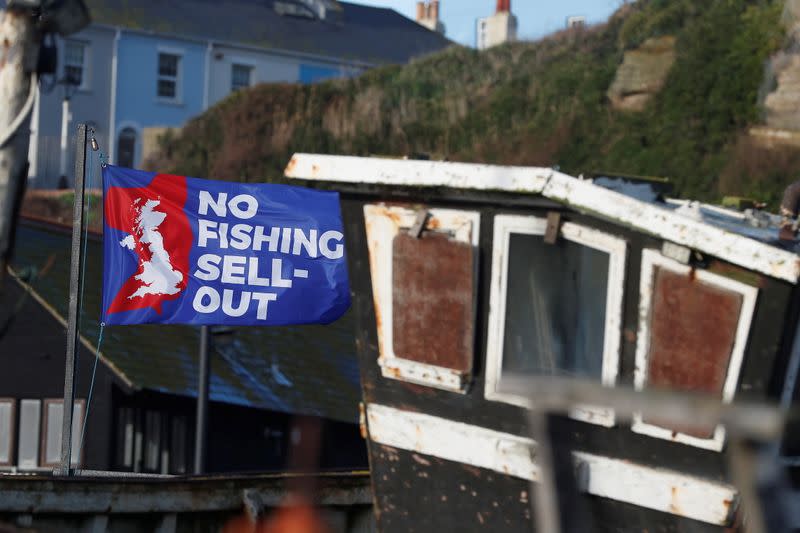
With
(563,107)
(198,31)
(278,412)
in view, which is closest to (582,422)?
(278,412)

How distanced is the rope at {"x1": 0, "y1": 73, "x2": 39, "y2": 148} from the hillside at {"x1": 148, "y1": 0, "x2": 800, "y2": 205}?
49.0 ft

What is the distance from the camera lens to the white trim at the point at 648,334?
18.7 ft

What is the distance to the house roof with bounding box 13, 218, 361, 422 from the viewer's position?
14844mm

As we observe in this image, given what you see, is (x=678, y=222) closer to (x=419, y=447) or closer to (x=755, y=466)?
(x=419, y=447)

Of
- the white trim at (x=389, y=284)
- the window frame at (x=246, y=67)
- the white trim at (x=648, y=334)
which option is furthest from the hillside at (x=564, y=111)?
the white trim at (x=648, y=334)

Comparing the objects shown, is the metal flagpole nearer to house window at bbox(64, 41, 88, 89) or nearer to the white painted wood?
the white painted wood

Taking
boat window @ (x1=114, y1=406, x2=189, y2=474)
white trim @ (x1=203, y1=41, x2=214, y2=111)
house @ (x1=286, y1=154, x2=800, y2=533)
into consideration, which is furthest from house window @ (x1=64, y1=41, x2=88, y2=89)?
house @ (x1=286, y1=154, x2=800, y2=533)

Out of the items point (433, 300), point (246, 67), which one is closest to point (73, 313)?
point (433, 300)

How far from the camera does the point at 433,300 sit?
6758 mm

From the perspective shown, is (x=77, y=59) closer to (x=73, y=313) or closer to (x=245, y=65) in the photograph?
(x=245, y=65)

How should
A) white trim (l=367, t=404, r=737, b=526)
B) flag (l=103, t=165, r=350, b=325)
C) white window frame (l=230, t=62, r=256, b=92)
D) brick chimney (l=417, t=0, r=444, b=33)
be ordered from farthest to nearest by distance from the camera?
brick chimney (l=417, t=0, r=444, b=33) → white window frame (l=230, t=62, r=256, b=92) → flag (l=103, t=165, r=350, b=325) → white trim (l=367, t=404, r=737, b=526)

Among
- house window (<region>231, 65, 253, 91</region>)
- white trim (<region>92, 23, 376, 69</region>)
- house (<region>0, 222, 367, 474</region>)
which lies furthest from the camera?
house window (<region>231, 65, 253, 91</region>)

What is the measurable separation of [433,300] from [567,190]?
1.12 m

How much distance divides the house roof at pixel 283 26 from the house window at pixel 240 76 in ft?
3.04
